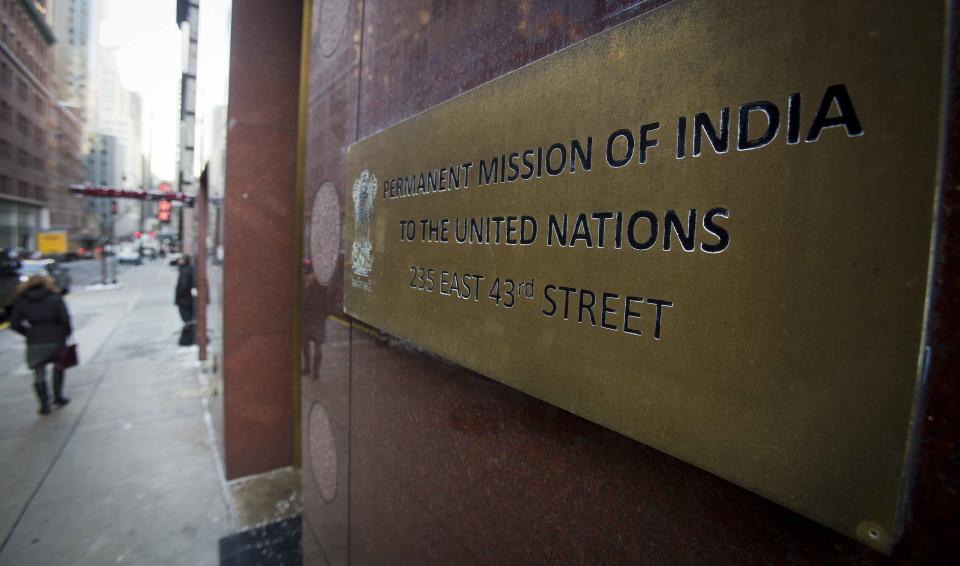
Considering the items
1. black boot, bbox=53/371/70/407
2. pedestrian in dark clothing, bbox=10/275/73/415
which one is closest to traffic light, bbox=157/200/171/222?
pedestrian in dark clothing, bbox=10/275/73/415

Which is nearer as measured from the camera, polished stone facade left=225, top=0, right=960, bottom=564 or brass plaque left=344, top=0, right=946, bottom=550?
brass plaque left=344, top=0, right=946, bottom=550

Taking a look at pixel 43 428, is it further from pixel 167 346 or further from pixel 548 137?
pixel 548 137

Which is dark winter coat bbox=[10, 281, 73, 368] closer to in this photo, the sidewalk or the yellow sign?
the sidewalk

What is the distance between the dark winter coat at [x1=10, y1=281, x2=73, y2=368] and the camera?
6.00 metres

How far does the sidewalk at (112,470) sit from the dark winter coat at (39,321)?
787mm

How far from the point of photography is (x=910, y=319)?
2.10 feet

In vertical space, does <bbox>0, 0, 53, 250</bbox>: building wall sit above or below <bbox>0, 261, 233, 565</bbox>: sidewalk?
above

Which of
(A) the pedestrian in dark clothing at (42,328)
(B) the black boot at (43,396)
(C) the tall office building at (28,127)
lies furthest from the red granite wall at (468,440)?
(C) the tall office building at (28,127)

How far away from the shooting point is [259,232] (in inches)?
183

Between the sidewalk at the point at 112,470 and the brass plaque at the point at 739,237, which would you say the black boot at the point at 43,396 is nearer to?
the sidewalk at the point at 112,470

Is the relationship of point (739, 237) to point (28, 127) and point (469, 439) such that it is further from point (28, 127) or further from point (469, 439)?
point (28, 127)

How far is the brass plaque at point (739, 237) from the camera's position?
646 millimetres

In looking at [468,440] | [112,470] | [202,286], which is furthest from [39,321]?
[468,440]

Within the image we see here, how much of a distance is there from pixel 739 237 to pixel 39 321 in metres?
8.26
